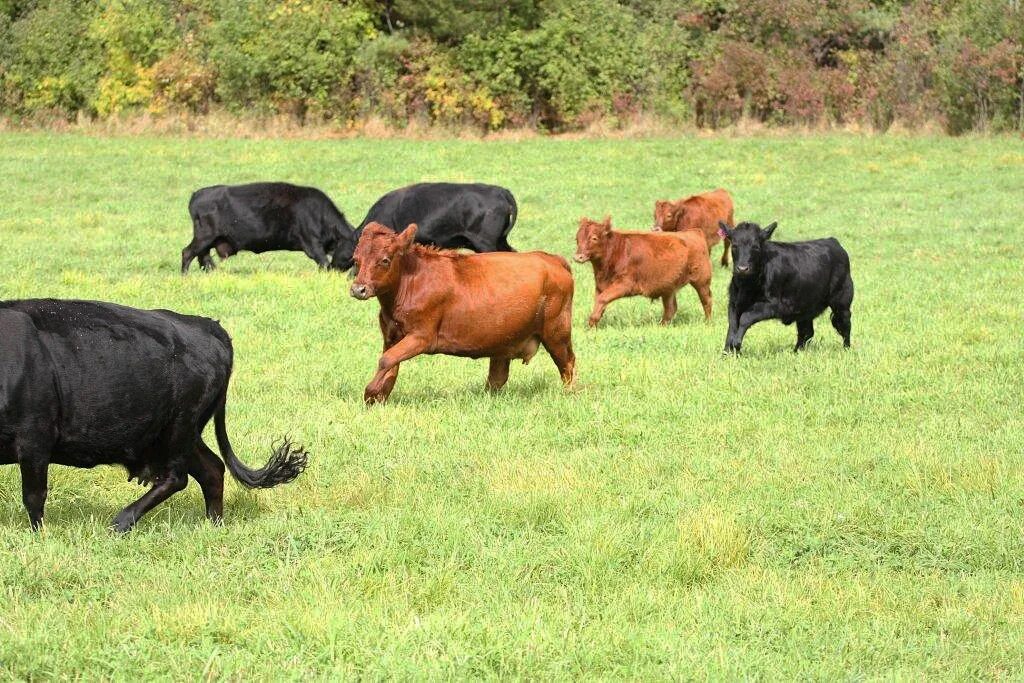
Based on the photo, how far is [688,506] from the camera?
7.62 metres

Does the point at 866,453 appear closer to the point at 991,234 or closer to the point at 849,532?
the point at 849,532

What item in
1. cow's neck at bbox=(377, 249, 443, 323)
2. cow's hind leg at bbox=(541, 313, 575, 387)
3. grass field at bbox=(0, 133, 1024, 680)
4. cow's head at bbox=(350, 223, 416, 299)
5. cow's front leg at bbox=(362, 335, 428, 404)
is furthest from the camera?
cow's hind leg at bbox=(541, 313, 575, 387)

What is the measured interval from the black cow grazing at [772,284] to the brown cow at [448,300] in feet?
8.08

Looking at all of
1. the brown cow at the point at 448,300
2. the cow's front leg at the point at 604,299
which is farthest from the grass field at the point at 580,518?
the cow's front leg at the point at 604,299

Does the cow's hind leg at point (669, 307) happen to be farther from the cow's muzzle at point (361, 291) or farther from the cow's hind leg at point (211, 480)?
the cow's hind leg at point (211, 480)

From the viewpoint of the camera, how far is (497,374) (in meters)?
11.1

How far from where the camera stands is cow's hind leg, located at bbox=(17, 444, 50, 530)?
659 centimetres

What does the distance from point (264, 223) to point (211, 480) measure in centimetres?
1138

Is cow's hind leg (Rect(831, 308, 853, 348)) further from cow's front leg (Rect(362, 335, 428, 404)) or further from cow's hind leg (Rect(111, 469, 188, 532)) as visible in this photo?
cow's hind leg (Rect(111, 469, 188, 532))

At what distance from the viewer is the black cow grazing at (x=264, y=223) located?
59.6ft

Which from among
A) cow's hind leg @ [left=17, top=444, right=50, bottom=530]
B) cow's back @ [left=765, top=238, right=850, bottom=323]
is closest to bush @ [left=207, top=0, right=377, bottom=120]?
cow's back @ [left=765, top=238, right=850, bottom=323]

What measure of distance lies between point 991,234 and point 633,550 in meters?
17.5

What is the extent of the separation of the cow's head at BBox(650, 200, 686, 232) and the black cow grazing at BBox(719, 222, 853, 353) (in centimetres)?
680

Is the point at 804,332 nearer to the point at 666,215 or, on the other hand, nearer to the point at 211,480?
the point at 666,215
